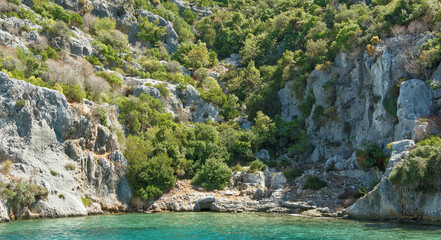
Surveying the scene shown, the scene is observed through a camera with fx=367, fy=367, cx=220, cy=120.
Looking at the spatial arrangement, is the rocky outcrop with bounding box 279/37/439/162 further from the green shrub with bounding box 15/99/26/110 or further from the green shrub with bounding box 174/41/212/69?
the green shrub with bounding box 15/99/26/110

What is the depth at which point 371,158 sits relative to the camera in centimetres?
3083

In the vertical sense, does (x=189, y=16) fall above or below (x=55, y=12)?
above

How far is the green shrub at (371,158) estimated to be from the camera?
30328mm

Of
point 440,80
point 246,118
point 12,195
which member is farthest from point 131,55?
point 440,80

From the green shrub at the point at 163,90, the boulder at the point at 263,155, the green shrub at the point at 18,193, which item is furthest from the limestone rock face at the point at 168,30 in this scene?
the green shrub at the point at 18,193

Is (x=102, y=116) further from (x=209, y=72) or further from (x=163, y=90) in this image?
(x=209, y=72)

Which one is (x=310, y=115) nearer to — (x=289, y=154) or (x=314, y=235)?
(x=289, y=154)

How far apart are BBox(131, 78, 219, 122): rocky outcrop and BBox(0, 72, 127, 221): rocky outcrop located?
38.9 ft

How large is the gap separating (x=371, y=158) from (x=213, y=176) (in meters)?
14.9

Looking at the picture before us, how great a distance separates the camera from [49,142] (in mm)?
31266

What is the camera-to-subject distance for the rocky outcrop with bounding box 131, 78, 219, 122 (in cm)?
4622

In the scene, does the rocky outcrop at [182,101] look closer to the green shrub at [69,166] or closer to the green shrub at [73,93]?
the green shrub at [73,93]

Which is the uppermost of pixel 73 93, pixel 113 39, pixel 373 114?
pixel 113 39

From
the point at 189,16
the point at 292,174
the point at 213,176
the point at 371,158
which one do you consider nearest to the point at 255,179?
the point at 292,174
